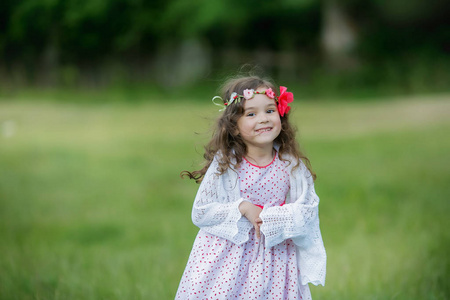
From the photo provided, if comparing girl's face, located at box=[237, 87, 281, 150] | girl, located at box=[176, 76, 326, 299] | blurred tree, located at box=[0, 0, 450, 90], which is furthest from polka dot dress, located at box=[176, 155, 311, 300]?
blurred tree, located at box=[0, 0, 450, 90]

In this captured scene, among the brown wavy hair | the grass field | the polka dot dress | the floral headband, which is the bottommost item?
the grass field

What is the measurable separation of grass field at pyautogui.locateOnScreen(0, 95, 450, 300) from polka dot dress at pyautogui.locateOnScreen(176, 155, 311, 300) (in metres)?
0.34

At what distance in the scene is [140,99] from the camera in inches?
602

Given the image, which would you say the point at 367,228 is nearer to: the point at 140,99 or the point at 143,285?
the point at 143,285

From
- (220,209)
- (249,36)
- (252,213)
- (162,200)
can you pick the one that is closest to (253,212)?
(252,213)

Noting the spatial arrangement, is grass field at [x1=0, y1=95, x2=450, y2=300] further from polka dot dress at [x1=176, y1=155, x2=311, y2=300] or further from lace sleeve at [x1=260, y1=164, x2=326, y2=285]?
lace sleeve at [x1=260, y1=164, x2=326, y2=285]

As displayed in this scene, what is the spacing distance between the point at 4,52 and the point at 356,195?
29.3ft

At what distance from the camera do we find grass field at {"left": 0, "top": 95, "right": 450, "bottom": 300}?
4344 mm

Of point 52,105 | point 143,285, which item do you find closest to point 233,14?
point 52,105

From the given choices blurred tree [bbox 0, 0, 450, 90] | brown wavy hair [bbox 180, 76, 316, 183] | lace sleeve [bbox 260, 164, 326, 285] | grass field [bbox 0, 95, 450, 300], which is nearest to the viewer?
lace sleeve [bbox 260, 164, 326, 285]

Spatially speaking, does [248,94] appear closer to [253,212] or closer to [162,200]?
[253,212]

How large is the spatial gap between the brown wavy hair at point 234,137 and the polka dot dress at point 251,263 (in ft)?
0.24

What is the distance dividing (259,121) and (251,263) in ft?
2.07

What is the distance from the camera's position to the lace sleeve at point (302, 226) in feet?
8.84
